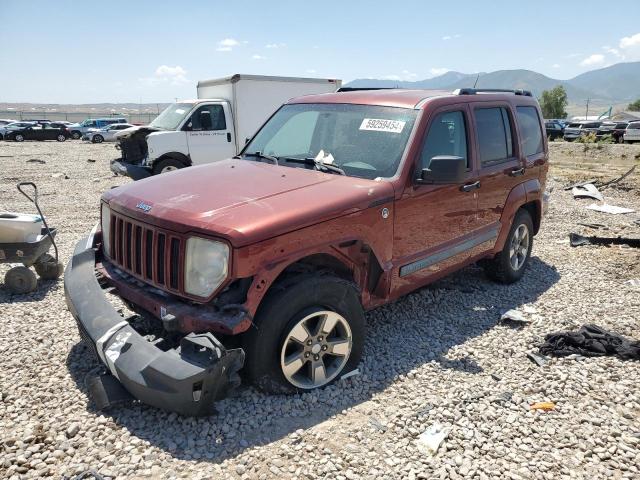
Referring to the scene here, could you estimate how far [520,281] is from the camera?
590cm

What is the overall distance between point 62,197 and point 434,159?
34.0 feet

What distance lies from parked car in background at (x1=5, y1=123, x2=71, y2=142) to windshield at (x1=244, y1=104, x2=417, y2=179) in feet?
122

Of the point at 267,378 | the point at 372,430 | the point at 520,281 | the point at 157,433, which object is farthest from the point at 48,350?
the point at 520,281

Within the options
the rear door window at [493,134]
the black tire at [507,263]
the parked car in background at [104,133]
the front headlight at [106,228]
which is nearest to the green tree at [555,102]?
the parked car in background at [104,133]

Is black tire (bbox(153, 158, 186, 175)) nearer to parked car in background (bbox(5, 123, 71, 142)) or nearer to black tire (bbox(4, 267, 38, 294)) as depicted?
black tire (bbox(4, 267, 38, 294))

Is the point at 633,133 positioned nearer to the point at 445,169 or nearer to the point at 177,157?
the point at 177,157

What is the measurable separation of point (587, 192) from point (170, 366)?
11663 millimetres

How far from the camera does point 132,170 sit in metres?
11.1

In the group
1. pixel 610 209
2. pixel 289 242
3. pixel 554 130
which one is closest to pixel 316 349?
pixel 289 242

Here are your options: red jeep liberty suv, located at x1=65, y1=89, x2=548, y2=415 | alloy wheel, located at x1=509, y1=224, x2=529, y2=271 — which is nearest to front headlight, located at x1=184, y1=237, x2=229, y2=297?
red jeep liberty suv, located at x1=65, y1=89, x2=548, y2=415

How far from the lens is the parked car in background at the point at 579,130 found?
36.0 metres

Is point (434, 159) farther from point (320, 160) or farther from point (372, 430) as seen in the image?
point (372, 430)

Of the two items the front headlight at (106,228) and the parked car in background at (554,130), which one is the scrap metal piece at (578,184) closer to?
the front headlight at (106,228)

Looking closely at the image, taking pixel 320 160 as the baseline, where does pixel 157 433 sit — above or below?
below
